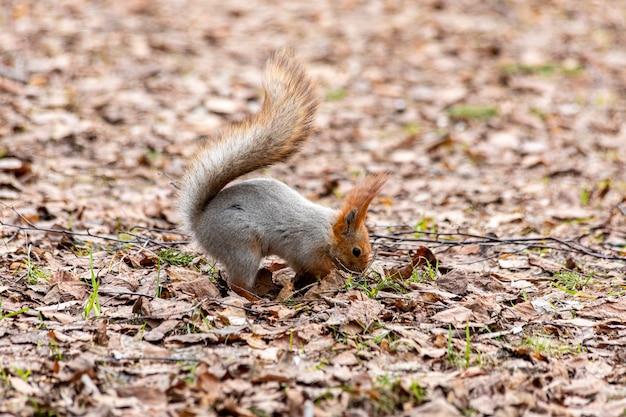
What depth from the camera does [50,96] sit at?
690cm

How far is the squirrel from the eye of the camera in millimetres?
3602

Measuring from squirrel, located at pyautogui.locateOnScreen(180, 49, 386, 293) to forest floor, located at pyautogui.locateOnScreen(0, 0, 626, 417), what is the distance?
15 centimetres

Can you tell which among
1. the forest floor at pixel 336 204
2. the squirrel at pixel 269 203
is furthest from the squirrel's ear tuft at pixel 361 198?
the forest floor at pixel 336 204

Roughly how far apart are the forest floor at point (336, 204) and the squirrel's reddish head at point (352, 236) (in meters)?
0.09

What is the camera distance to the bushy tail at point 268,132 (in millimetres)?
3617

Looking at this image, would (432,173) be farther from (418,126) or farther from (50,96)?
(50,96)

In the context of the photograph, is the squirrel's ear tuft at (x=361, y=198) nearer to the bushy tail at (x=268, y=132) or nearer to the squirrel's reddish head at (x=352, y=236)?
the squirrel's reddish head at (x=352, y=236)

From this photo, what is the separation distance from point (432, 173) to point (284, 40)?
11.1ft

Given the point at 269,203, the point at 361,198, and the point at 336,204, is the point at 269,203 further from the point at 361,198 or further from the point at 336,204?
the point at 336,204

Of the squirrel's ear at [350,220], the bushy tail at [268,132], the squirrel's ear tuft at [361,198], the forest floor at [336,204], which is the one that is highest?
the bushy tail at [268,132]

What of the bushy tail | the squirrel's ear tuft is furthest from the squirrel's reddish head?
the bushy tail

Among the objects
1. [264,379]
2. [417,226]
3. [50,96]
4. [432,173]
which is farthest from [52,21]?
[264,379]

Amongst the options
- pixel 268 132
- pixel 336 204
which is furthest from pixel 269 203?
pixel 336 204

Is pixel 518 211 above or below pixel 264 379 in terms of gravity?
below
